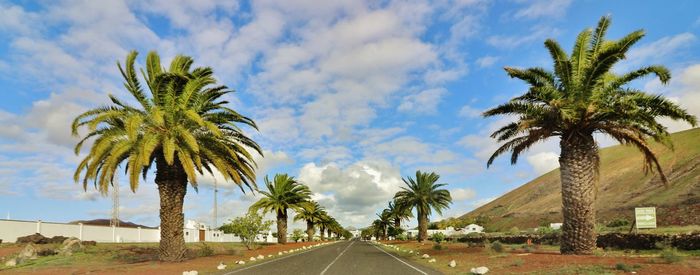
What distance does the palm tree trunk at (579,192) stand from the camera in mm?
21891

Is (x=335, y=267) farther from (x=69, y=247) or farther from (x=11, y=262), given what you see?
(x=69, y=247)

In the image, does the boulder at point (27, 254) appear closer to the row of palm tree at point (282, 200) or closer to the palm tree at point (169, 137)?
the palm tree at point (169, 137)

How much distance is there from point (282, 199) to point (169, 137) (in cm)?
3456

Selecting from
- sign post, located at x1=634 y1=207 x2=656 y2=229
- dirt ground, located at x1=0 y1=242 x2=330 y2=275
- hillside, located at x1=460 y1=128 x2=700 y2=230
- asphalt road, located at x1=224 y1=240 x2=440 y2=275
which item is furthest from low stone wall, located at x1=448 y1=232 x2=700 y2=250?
dirt ground, located at x1=0 y1=242 x2=330 y2=275

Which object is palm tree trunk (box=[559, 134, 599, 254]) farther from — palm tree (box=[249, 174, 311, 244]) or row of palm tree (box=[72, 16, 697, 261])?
palm tree (box=[249, 174, 311, 244])

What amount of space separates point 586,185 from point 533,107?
4.15 m

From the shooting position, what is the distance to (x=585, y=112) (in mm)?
21531

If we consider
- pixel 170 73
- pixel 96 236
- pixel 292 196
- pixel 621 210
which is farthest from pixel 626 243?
pixel 621 210

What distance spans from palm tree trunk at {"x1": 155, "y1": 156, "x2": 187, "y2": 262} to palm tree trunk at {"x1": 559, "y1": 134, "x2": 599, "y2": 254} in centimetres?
1841

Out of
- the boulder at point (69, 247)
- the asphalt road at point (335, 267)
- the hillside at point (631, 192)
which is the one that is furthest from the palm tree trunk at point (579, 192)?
the hillside at point (631, 192)

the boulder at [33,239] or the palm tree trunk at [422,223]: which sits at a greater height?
the boulder at [33,239]

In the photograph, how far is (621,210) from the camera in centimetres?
9131

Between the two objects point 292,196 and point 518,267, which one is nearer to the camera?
point 518,267

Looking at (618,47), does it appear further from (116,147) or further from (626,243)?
(116,147)
